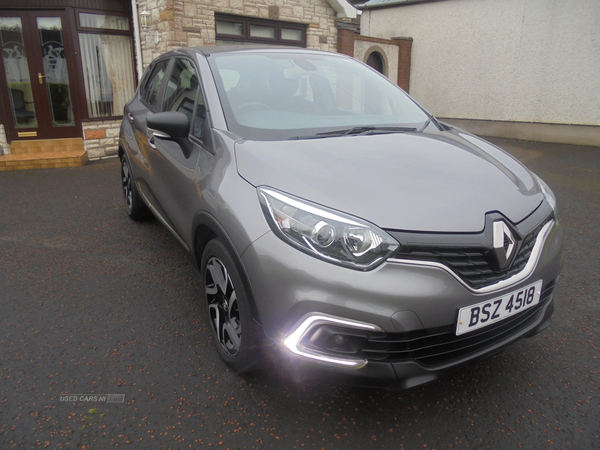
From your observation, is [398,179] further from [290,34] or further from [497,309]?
[290,34]

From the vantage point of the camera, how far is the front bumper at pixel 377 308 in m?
1.69

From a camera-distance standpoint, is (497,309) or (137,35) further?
(137,35)

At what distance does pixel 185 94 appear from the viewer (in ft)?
10.1

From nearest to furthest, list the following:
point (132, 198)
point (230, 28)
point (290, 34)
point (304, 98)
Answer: point (304, 98)
point (132, 198)
point (230, 28)
point (290, 34)

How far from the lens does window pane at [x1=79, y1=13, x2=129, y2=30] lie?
8562 millimetres

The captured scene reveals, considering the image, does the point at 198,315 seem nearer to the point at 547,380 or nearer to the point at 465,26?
the point at 547,380

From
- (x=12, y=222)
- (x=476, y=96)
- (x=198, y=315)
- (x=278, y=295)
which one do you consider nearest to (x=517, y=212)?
(x=278, y=295)

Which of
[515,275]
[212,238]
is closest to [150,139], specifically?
[212,238]

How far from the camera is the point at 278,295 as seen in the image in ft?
5.89

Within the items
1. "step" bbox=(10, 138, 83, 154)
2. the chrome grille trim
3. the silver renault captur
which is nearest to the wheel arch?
the silver renault captur

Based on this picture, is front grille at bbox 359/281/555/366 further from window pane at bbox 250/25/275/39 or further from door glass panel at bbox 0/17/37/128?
window pane at bbox 250/25/275/39

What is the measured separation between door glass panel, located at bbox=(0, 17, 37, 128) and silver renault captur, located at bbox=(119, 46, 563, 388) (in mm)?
7536

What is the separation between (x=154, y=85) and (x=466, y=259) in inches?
127

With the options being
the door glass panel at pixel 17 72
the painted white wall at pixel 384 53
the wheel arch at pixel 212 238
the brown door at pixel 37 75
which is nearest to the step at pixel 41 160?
the brown door at pixel 37 75
